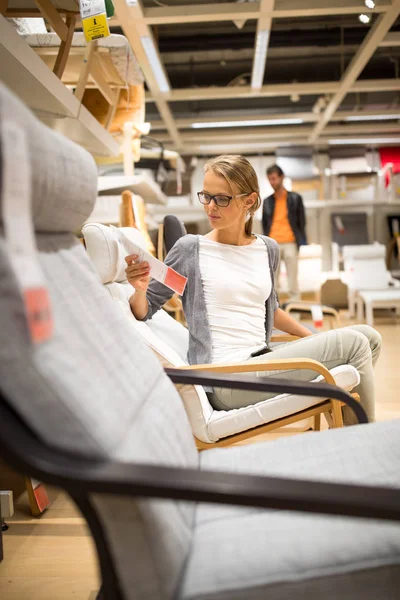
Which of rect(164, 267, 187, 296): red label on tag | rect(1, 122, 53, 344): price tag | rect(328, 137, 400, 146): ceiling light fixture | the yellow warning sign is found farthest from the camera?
rect(328, 137, 400, 146): ceiling light fixture

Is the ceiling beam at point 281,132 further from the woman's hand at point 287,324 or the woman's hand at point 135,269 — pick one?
the woman's hand at point 135,269

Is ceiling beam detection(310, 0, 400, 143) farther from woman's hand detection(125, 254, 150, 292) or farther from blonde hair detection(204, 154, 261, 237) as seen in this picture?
woman's hand detection(125, 254, 150, 292)

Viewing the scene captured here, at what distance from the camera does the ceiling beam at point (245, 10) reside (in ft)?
14.2

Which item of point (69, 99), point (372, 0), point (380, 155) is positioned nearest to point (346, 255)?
point (380, 155)

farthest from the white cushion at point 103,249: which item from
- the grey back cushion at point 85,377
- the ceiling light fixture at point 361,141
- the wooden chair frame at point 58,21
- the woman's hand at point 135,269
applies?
the ceiling light fixture at point 361,141

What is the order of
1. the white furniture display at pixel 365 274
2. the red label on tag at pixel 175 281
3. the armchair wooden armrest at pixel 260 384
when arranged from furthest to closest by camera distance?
the white furniture display at pixel 365 274, the red label on tag at pixel 175 281, the armchair wooden armrest at pixel 260 384

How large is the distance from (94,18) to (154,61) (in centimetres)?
315

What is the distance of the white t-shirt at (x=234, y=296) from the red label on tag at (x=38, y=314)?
1331 millimetres

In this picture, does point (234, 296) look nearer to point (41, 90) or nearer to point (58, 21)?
point (41, 90)

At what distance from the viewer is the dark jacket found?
21.8ft

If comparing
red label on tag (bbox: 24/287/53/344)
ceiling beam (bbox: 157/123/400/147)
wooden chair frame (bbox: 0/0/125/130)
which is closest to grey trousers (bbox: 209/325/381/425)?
red label on tag (bbox: 24/287/53/344)

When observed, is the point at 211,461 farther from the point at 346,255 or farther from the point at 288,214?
the point at 346,255

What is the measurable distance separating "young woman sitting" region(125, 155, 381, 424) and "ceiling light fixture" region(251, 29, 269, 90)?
10.2 ft

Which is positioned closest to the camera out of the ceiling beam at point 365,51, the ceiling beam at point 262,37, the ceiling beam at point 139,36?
the ceiling beam at point 139,36
